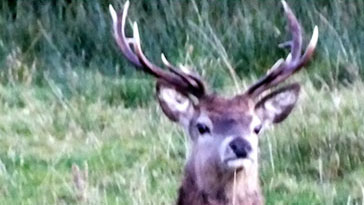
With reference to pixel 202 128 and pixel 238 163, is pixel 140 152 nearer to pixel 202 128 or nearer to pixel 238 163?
pixel 202 128

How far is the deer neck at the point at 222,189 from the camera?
6.75 m

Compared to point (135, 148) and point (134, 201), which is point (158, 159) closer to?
point (135, 148)

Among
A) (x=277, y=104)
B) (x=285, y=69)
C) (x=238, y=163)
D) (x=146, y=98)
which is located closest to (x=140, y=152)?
(x=146, y=98)

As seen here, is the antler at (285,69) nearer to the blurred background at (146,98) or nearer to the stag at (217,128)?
the stag at (217,128)

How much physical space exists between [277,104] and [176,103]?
481mm

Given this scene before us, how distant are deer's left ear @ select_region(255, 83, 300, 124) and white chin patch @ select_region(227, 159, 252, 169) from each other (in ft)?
1.85

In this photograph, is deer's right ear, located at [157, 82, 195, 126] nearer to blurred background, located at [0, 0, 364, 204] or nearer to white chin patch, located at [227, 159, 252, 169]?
white chin patch, located at [227, 159, 252, 169]

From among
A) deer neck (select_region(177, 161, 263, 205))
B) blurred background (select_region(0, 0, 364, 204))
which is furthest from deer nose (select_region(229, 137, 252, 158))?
blurred background (select_region(0, 0, 364, 204))

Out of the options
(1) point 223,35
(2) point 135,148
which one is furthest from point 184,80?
(1) point 223,35

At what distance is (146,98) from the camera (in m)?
10.0

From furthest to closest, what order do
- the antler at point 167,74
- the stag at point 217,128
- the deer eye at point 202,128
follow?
1. the antler at point 167,74
2. the deer eye at point 202,128
3. the stag at point 217,128

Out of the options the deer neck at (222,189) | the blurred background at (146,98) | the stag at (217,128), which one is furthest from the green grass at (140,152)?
the deer neck at (222,189)

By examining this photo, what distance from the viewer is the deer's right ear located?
7035 mm

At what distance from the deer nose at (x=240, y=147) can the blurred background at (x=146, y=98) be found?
1.32 m
